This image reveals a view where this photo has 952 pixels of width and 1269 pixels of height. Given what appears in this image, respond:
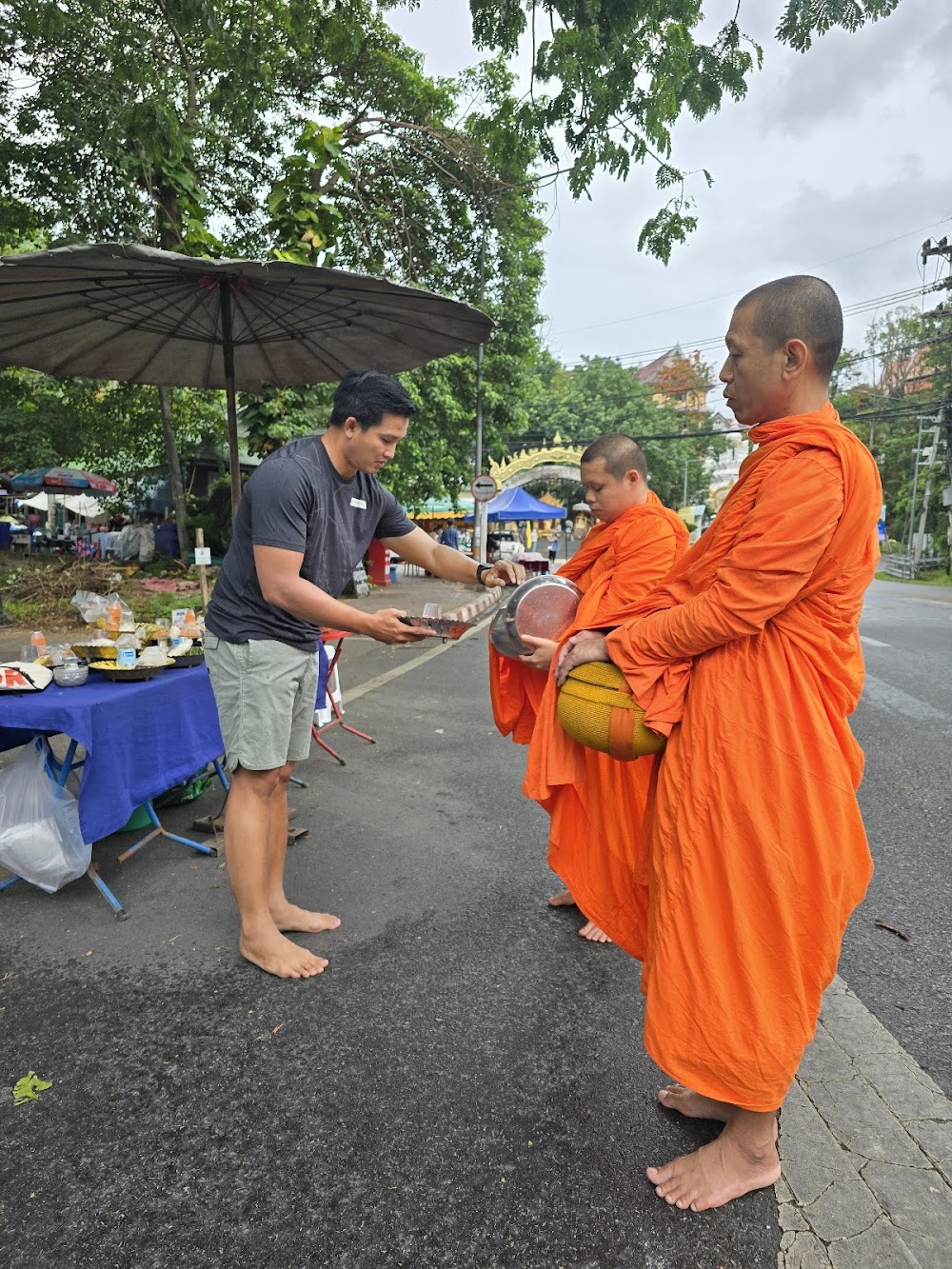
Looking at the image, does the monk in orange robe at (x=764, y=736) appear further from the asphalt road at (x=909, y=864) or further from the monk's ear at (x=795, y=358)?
the asphalt road at (x=909, y=864)

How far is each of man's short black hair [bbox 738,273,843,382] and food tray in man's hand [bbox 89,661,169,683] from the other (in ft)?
8.94

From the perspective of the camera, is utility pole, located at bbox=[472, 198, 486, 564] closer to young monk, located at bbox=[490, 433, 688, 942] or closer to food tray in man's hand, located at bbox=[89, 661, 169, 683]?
food tray in man's hand, located at bbox=[89, 661, 169, 683]

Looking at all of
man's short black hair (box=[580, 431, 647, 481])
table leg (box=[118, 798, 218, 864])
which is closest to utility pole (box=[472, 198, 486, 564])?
table leg (box=[118, 798, 218, 864])

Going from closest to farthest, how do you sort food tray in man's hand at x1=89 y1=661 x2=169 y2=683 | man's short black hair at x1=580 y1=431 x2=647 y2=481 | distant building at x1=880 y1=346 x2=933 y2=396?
man's short black hair at x1=580 y1=431 x2=647 y2=481 → food tray in man's hand at x1=89 y1=661 x2=169 y2=683 → distant building at x1=880 y1=346 x2=933 y2=396

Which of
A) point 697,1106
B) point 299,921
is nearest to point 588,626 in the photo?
point 697,1106

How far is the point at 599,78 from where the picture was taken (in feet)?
15.3

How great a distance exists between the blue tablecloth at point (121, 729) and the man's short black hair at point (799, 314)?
2587 millimetres

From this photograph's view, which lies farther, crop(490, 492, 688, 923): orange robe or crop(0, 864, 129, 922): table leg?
crop(0, 864, 129, 922): table leg

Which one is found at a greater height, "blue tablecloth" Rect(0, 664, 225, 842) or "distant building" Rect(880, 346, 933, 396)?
"distant building" Rect(880, 346, 933, 396)

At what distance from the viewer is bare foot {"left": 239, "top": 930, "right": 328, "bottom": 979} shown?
2.56 meters

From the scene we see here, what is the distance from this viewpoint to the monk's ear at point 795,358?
5.35 feet

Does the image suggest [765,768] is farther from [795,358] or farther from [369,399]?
[369,399]

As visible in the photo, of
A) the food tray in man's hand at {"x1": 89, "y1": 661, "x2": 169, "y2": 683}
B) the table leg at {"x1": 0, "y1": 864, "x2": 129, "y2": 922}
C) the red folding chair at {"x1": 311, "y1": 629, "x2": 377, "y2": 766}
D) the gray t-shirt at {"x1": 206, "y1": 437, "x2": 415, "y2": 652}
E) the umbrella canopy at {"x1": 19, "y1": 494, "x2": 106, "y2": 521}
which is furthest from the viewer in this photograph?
the umbrella canopy at {"x1": 19, "y1": 494, "x2": 106, "y2": 521}

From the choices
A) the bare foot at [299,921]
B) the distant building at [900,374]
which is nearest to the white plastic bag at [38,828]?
the bare foot at [299,921]
